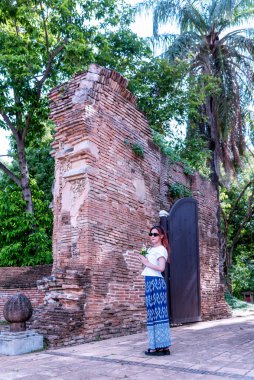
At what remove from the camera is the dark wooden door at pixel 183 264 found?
8388 mm

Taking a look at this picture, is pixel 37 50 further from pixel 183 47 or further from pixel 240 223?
pixel 240 223

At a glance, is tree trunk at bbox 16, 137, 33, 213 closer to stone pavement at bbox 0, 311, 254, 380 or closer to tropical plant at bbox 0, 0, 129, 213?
tropical plant at bbox 0, 0, 129, 213

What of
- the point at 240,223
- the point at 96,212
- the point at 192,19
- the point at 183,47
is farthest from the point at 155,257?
the point at 240,223

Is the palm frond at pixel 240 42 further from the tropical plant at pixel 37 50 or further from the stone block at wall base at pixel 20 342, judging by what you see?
the stone block at wall base at pixel 20 342

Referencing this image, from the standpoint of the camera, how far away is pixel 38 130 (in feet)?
48.6

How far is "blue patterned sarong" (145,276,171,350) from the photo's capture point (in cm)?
486

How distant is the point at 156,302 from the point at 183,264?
4.08 m

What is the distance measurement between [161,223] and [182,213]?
0.81 m

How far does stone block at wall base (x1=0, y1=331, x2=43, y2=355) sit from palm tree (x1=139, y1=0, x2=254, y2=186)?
1107 cm

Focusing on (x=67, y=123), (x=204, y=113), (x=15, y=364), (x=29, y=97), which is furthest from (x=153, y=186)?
(x=204, y=113)

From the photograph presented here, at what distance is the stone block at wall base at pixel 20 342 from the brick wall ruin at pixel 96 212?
10.7 inches

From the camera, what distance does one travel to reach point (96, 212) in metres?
6.62

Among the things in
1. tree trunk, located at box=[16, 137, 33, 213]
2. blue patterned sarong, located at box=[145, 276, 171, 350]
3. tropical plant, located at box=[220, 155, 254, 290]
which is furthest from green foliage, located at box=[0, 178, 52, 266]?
tropical plant, located at box=[220, 155, 254, 290]

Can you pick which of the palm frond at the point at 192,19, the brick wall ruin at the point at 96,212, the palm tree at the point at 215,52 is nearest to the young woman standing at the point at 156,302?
the brick wall ruin at the point at 96,212
